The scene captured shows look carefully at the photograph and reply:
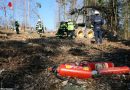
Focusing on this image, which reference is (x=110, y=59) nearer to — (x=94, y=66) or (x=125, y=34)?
(x=94, y=66)

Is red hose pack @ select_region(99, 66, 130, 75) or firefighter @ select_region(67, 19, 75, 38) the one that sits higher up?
firefighter @ select_region(67, 19, 75, 38)

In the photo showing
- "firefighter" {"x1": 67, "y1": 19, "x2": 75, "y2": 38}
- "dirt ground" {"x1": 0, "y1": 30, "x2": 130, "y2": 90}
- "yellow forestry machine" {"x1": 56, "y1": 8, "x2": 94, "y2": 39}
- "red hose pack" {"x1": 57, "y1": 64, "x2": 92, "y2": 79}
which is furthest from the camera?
"yellow forestry machine" {"x1": 56, "y1": 8, "x2": 94, "y2": 39}

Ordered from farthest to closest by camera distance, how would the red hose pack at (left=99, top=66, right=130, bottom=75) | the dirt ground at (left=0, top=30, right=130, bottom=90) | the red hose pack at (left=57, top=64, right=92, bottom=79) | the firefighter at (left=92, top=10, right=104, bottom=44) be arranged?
the firefighter at (left=92, top=10, right=104, bottom=44) < the red hose pack at (left=99, top=66, right=130, bottom=75) < the red hose pack at (left=57, top=64, right=92, bottom=79) < the dirt ground at (left=0, top=30, right=130, bottom=90)

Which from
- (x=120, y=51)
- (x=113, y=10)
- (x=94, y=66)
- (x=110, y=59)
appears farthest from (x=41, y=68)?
(x=113, y=10)

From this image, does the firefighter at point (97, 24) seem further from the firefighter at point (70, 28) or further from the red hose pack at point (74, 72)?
the red hose pack at point (74, 72)

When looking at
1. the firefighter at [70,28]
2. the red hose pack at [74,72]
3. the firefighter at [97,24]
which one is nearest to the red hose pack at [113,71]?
the red hose pack at [74,72]

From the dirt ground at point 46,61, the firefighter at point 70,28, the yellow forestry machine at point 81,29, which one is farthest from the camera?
the yellow forestry machine at point 81,29

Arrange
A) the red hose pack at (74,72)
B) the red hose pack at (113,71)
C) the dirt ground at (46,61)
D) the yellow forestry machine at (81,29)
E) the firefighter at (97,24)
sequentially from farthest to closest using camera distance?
1. the yellow forestry machine at (81,29)
2. the firefighter at (97,24)
3. the red hose pack at (113,71)
4. the red hose pack at (74,72)
5. the dirt ground at (46,61)

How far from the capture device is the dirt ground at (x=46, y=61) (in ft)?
43.4

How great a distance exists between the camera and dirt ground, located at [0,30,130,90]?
13242 millimetres

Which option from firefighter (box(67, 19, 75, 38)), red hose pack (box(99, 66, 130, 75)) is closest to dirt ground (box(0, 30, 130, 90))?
red hose pack (box(99, 66, 130, 75))

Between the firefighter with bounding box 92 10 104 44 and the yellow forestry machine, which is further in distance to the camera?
the yellow forestry machine

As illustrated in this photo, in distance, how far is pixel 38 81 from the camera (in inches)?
537

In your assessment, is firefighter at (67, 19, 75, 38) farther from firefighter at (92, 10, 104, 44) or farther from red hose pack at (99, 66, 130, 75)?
red hose pack at (99, 66, 130, 75)
